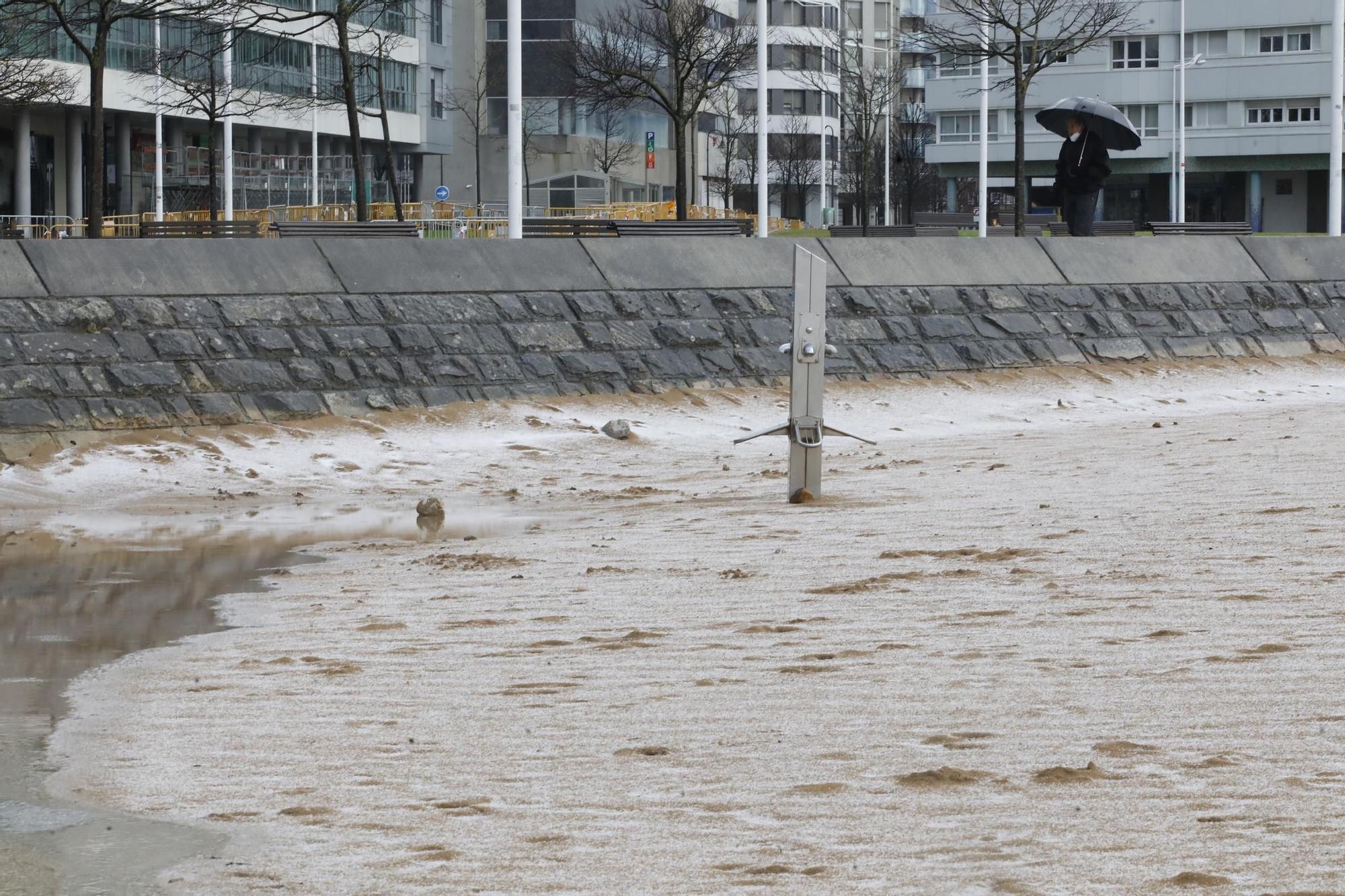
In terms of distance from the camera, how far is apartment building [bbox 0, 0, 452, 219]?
188 feet

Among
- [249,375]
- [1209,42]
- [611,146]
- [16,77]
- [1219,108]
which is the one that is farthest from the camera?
[611,146]

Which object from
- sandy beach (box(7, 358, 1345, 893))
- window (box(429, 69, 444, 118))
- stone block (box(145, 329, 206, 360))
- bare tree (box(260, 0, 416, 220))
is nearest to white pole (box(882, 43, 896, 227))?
window (box(429, 69, 444, 118))

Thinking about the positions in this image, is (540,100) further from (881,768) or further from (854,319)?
(881,768)

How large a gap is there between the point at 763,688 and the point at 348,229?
1163 cm

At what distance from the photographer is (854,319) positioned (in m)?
16.5

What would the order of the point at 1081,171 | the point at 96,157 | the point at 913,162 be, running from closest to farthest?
the point at 1081,171, the point at 96,157, the point at 913,162

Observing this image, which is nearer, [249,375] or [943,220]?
[249,375]

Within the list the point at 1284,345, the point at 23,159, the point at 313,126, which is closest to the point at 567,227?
the point at 1284,345

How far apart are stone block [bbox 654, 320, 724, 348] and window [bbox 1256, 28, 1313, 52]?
73.5m

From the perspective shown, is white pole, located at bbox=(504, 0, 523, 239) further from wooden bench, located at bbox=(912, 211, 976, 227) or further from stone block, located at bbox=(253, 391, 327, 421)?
wooden bench, located at bbox=(912, 211, 976, 227)

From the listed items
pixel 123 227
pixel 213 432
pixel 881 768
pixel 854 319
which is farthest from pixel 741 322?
pixel 123 227

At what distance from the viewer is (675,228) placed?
18125mm

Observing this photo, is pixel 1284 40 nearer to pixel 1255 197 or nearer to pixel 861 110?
pixel 1255 197

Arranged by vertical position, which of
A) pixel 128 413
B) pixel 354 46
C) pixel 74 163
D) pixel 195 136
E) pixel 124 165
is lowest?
pixel 128 413
